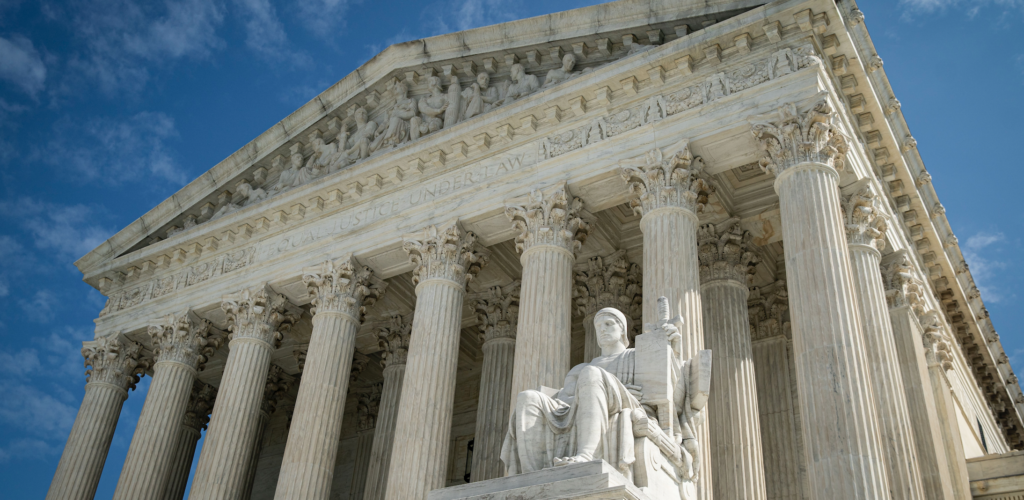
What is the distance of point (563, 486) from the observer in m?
7.41

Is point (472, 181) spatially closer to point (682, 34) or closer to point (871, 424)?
point (682, 34)

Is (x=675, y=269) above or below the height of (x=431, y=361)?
above

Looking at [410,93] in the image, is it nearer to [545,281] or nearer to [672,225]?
[545,281]

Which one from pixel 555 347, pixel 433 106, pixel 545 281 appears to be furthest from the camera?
pixel 433 106

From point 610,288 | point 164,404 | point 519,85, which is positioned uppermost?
point 519,85

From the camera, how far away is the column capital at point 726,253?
1961cm

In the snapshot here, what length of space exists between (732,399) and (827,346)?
4005 millimetres

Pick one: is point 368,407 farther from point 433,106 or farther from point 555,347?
point 555,347

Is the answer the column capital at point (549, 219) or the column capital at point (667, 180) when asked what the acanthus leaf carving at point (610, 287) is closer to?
the column capital at point (549, 219)

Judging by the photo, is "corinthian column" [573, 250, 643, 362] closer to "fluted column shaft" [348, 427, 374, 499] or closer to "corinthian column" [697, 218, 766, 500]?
"corinthian column" [697, 218, 766, 500]

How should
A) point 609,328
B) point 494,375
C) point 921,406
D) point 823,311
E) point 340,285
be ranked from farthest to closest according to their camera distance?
point 494,375
point 340,285
point 921,406
point 823,311
point 609,328

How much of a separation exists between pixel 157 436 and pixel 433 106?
11089 millimetres

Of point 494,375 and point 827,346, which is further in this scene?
point 494,375

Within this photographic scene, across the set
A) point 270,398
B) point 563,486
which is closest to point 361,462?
point 270,398
